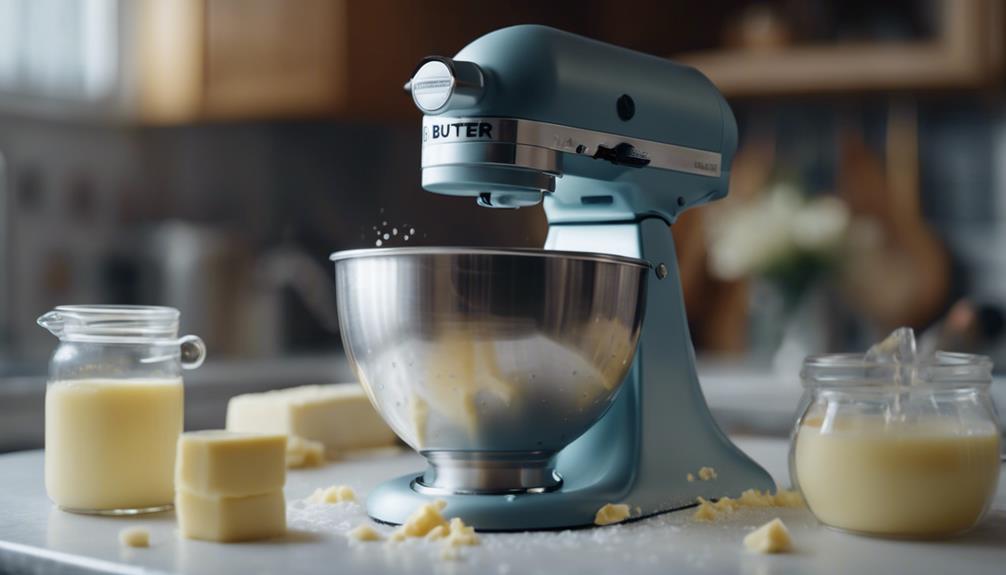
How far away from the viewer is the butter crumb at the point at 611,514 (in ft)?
2.86

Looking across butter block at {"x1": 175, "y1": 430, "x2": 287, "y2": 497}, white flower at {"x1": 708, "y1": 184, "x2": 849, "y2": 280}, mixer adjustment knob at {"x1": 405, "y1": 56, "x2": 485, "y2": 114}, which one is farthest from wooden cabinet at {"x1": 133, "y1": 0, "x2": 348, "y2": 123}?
butter block at {"x1": 175, "y1": 430, "x2": 287, "y2": 497}

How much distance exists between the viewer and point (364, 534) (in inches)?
31.2

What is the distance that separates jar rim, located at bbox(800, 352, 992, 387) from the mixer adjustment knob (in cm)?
33

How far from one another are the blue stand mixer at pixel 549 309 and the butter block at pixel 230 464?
10cm

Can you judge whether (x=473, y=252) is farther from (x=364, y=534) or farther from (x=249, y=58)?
(x=249, y=58)

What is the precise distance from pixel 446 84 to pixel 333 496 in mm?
350

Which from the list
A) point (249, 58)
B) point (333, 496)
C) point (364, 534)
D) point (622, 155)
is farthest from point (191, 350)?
point (249, 58)

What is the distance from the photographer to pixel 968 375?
0.83m

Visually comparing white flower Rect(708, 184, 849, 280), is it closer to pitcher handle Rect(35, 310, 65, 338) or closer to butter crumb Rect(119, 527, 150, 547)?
pitcher handle Rect(35, 310, 65, 338)

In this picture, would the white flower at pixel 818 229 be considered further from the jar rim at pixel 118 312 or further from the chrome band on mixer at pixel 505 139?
the jar rim at pixel 118 312

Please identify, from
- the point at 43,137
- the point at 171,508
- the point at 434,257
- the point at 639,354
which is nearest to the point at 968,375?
the point at 639,354

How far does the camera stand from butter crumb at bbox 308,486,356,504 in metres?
0.95

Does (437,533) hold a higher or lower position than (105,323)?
lower

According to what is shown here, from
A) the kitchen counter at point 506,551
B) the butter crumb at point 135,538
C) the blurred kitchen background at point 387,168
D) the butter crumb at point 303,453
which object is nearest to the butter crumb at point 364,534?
the kitchen counter at point 506,551
